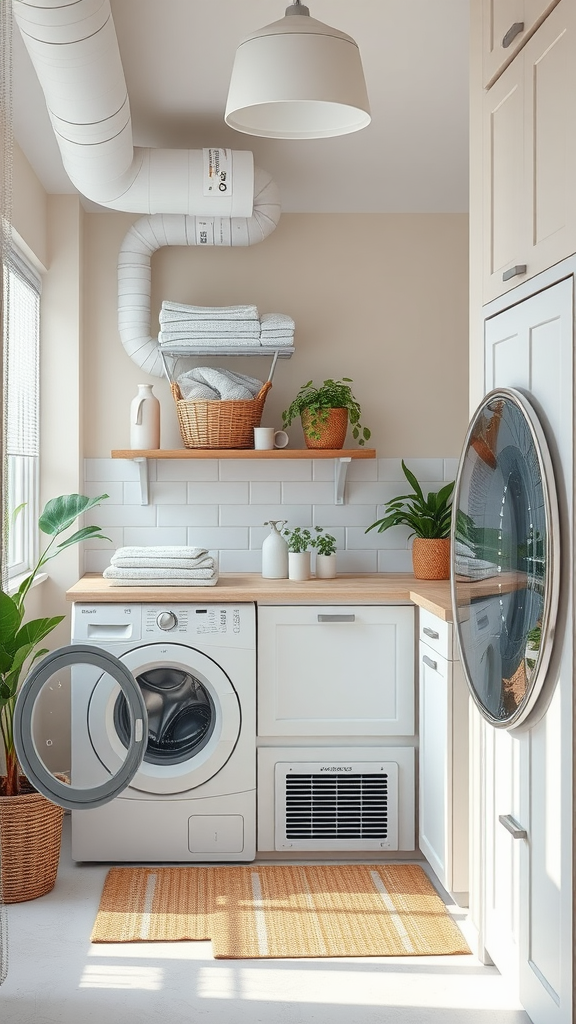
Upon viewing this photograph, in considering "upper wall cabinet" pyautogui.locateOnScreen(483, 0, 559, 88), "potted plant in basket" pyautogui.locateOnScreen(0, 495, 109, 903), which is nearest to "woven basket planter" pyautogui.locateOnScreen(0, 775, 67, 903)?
"potted plant in basket" pyautogui.locateOnScreen(0, 495, 109, 903)

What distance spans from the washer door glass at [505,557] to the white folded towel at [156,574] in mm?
1143

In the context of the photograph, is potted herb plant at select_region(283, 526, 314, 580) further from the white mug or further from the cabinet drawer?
the cabinet drawer

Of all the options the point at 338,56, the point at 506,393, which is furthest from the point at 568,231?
the point at 338,56

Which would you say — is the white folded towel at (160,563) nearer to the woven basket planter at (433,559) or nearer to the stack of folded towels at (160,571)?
the stack of folded towels at (160,571)

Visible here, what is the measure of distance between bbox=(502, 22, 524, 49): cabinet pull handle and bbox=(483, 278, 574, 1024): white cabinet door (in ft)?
1.95

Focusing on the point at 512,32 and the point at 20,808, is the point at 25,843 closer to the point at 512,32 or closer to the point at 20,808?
the point at 20,808

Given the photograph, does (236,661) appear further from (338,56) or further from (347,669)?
(338,56)

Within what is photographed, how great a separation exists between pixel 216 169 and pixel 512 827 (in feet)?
A: 7.61

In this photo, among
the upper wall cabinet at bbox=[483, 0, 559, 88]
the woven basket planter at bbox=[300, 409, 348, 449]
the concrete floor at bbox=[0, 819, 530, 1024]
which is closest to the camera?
the upper wall cabinet at bbox=[483, 0, 559, 88]

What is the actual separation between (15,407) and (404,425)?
5.24ft

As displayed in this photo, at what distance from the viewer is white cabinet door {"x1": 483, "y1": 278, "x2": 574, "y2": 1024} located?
1920 millimetres

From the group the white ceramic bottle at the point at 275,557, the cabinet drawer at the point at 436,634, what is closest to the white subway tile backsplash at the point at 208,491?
the white ceramic bottle at the point at 275,557

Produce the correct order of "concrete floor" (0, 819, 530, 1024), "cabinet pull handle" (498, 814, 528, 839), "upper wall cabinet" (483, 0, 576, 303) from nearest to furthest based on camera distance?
"upper wall cabinet" (483, 0, 576, 303) → "cabinet pull handle" (498, 814, 528, 839) → "concrete floor" (0, 819, 530, 1024)

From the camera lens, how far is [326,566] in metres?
3.80
